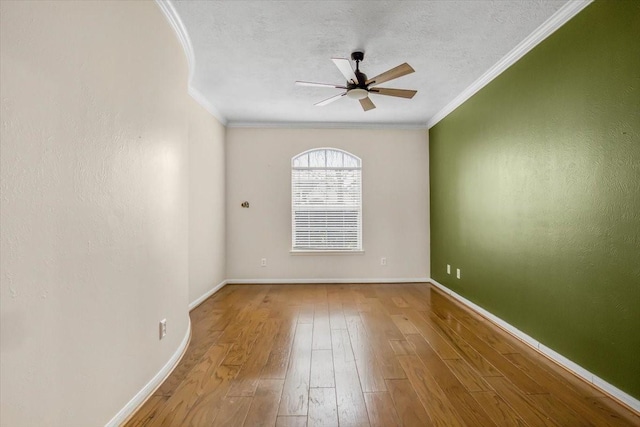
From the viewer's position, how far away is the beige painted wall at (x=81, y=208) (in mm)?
1088

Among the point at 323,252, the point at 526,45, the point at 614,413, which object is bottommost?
the point at 614,413

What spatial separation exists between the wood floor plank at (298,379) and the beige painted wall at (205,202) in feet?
5.51

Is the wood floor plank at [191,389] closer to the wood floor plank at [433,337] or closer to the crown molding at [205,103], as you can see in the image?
the wood floor plank at [433,337]

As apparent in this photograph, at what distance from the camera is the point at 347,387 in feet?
6.64

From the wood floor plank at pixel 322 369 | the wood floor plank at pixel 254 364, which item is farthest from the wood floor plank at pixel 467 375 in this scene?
the wood floor plank at pixel 254 364

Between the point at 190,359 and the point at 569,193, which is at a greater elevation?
the point at 569,193

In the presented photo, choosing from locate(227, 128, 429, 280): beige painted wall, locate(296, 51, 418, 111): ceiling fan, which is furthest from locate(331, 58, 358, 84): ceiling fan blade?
locate(227, 128, 429, 280): beige painted wall

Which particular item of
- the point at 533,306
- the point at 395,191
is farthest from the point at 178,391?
the point at 395,191

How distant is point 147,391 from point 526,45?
377 centimetres

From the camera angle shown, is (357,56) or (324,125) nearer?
(357,56)

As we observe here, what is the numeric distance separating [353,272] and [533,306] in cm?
274

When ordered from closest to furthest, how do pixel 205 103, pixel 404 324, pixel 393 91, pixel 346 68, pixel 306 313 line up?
pixel 346 68
pixel 393 91
pixel 404 324
pixel 306 313
pixel 205 103

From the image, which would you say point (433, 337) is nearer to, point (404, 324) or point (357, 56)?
point (404, 324)

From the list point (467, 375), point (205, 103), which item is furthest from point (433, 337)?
point (205, 103)
